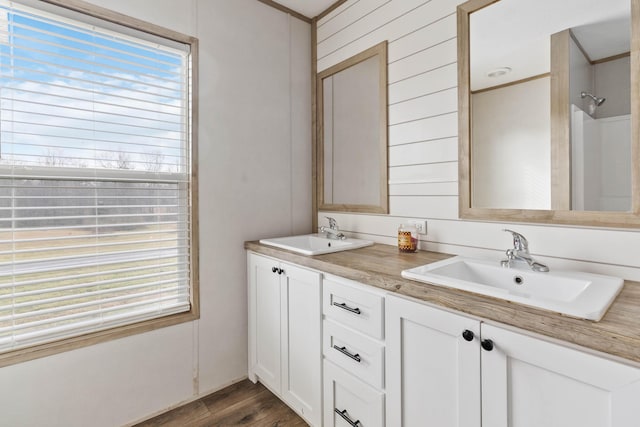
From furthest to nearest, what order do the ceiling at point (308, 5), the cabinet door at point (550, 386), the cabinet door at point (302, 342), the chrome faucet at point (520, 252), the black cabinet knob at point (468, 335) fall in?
the ceiling at point (308, 5) → the cabinet door at point (302, 342) → the chrome faucet at point (520, 252) → the black cabinet knob at point (468, 335) → the cabinet door at point (550, 386)

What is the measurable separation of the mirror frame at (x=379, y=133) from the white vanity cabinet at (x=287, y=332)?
0.67 m

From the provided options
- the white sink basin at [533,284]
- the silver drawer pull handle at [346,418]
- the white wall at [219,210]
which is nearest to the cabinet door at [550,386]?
the white sink basin at [533,284]

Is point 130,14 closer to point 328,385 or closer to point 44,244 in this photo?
point 44,244

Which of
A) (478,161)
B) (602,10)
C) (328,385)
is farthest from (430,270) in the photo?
(602,10)

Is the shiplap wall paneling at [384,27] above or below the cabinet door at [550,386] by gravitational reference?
above

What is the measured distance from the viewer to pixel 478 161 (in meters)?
1.58

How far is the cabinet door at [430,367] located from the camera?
995 mm

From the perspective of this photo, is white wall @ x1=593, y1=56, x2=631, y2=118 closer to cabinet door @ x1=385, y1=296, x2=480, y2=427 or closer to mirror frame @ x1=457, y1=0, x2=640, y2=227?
mirror frame @ x1=457, y1=0, x2=640, y2=227

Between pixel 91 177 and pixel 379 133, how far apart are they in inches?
63.5

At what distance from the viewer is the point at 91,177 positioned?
166 cm

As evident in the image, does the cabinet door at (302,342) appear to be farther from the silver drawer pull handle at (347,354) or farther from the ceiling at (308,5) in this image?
the ceiling at (308,5)

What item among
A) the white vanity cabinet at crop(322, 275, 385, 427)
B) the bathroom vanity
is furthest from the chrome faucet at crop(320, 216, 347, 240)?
the white vanity cabinet at crop(322, 275, 385, 427)

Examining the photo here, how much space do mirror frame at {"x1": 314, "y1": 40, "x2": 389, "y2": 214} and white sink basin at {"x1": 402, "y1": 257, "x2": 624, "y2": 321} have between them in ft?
2.29

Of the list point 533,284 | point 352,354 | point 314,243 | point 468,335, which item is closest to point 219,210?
point 314,243
